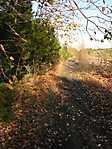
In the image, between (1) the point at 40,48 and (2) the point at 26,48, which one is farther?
(1) the point at 40,48

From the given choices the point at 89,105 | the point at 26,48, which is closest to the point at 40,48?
the point at 26,48

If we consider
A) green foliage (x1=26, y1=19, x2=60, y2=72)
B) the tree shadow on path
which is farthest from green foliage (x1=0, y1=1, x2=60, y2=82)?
the tree shadow on path

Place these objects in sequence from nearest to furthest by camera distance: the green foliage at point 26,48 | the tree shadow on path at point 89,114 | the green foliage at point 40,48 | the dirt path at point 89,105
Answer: the tree shadow on path at point 89,114 < the dirt path at point 89,105 < the green foliage at point 26,48 < the green foliage at point 40,48

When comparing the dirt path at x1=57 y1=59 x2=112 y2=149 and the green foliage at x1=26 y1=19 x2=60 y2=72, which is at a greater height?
the green foliage at x1=26 y1=19 x2=60 y2=72

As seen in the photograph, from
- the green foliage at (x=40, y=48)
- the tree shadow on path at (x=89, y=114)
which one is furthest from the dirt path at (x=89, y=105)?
the green foliage at (x=40, y=48)

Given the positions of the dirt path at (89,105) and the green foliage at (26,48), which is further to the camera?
the green foliage at (26,48)

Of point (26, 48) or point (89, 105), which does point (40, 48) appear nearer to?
point (26, 48)

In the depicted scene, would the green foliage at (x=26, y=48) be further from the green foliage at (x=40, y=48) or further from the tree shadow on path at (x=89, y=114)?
the tree shadow on path at (x=89, y=114)

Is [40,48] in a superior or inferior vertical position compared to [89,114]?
superior

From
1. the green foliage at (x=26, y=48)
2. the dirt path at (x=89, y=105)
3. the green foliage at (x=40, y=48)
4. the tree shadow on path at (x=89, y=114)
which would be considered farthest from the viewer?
the green foliage at (x=40, y=48)

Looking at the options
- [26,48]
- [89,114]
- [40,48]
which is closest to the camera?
[89,114]

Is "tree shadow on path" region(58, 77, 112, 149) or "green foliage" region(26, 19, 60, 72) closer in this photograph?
"tree shadow on path" region(58, 77, 112, 149)

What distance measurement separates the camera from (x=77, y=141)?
16.3 m

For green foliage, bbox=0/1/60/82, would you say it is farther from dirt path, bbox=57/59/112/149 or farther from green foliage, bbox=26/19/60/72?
dirt path, bbox=57/59/112/149
